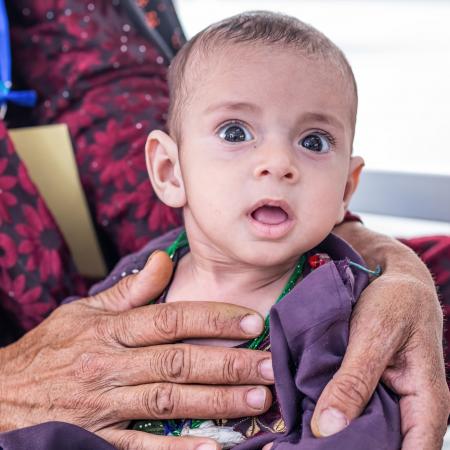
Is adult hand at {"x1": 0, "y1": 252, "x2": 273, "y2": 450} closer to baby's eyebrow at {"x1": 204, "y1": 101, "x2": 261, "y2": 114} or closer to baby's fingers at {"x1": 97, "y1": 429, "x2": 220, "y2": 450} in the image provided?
baby's fingers at {"x1": 97, "y1": 429, "x2": 220, "y2": 450}

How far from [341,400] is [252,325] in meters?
0.19

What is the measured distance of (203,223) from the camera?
0.95 meters

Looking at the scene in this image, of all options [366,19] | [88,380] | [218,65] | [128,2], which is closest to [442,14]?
[366,19]

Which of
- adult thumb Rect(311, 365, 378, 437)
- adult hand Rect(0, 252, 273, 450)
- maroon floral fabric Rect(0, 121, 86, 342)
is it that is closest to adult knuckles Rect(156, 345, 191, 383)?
adult hand Rect(0, 252, 273, 450)

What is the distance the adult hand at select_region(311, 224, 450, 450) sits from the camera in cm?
77

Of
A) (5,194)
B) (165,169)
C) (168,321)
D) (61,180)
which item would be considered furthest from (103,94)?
(168,321)

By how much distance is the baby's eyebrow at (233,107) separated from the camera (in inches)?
35.9

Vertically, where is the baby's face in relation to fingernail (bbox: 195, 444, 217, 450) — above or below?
above

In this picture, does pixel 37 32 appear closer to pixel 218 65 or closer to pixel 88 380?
pixel 218 65

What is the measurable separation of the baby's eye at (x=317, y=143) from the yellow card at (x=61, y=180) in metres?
0.68

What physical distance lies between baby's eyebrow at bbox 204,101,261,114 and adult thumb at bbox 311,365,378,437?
14.0 inches

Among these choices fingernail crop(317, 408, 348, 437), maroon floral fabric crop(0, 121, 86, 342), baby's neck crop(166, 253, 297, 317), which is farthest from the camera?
maroon floral fabric crop(0, 121, 86, 342)

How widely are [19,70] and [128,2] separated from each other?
11.6 inches

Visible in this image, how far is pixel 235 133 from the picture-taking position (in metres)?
0.92
